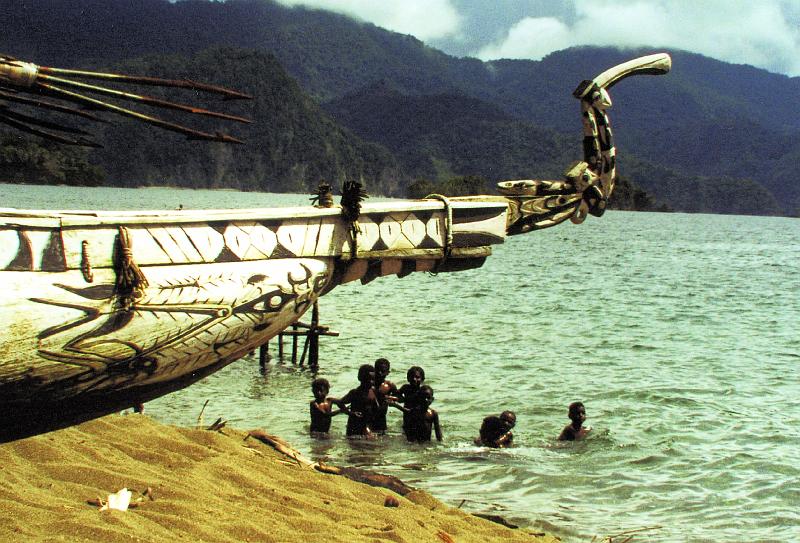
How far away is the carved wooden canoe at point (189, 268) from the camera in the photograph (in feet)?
14.4

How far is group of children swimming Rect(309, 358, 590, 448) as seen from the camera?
11289mm

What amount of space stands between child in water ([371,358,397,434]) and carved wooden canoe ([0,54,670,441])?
5878 millimetres

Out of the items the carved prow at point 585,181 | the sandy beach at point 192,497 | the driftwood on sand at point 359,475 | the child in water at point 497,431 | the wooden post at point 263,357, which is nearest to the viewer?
the carved prow at point 585,181

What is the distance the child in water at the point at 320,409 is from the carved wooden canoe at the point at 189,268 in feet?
20.3

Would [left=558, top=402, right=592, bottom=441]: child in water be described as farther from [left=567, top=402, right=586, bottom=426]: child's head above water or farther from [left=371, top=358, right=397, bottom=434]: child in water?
[left=371, top=358, right=397, bottom=434]: child in water

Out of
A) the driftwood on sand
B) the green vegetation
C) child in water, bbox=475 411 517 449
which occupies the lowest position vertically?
child in water, bbox=475 411 517 449

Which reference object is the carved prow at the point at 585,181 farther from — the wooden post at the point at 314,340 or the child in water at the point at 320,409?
the wooden post at the point at 314,340

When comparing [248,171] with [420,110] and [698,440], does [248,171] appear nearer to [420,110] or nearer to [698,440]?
[420,110]

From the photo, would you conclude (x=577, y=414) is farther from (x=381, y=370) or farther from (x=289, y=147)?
(x=289, y=147)

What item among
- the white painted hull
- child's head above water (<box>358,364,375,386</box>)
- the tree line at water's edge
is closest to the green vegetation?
the tree line at water's edge

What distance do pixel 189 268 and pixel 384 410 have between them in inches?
279

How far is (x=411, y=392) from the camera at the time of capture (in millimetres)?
11320

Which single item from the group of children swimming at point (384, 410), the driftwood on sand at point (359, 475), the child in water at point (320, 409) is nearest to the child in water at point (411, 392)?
the group of children swimming at point (384, 410)

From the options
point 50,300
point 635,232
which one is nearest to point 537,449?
point 50,300
